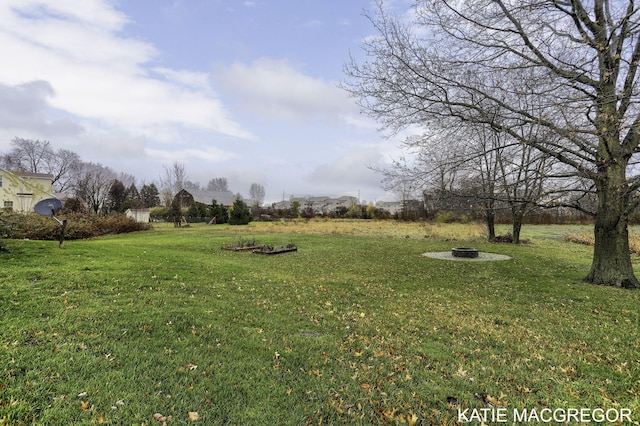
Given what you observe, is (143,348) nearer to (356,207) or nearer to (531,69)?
(531,69)

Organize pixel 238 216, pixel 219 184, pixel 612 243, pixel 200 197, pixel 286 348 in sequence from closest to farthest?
pixel 286 348, pixel 612 243, pixel 238 216, pixel 200 197, pixel 219 184

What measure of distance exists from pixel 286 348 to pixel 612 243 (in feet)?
26.9

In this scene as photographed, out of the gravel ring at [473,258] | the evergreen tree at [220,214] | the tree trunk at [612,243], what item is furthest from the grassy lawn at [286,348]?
the evergreen tree at [220,214]

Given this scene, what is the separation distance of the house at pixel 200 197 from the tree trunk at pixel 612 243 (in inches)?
1710

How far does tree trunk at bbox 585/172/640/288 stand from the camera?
7.34 meters

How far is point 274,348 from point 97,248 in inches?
312

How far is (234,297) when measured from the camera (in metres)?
5.88

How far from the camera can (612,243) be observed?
7512 millimetres

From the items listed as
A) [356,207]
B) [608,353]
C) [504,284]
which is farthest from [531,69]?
[356,207]

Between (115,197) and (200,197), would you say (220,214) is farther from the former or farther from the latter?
(200,197)

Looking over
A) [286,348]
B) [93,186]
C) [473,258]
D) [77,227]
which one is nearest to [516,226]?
[473,258]

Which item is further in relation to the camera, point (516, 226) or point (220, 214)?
point (220, 214)

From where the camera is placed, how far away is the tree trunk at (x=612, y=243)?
7.34m

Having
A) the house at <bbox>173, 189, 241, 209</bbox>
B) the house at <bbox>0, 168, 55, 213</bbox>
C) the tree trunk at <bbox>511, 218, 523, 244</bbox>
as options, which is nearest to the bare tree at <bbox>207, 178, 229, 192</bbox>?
the house at <bbox>173, 189, 241, 209</bbox>
